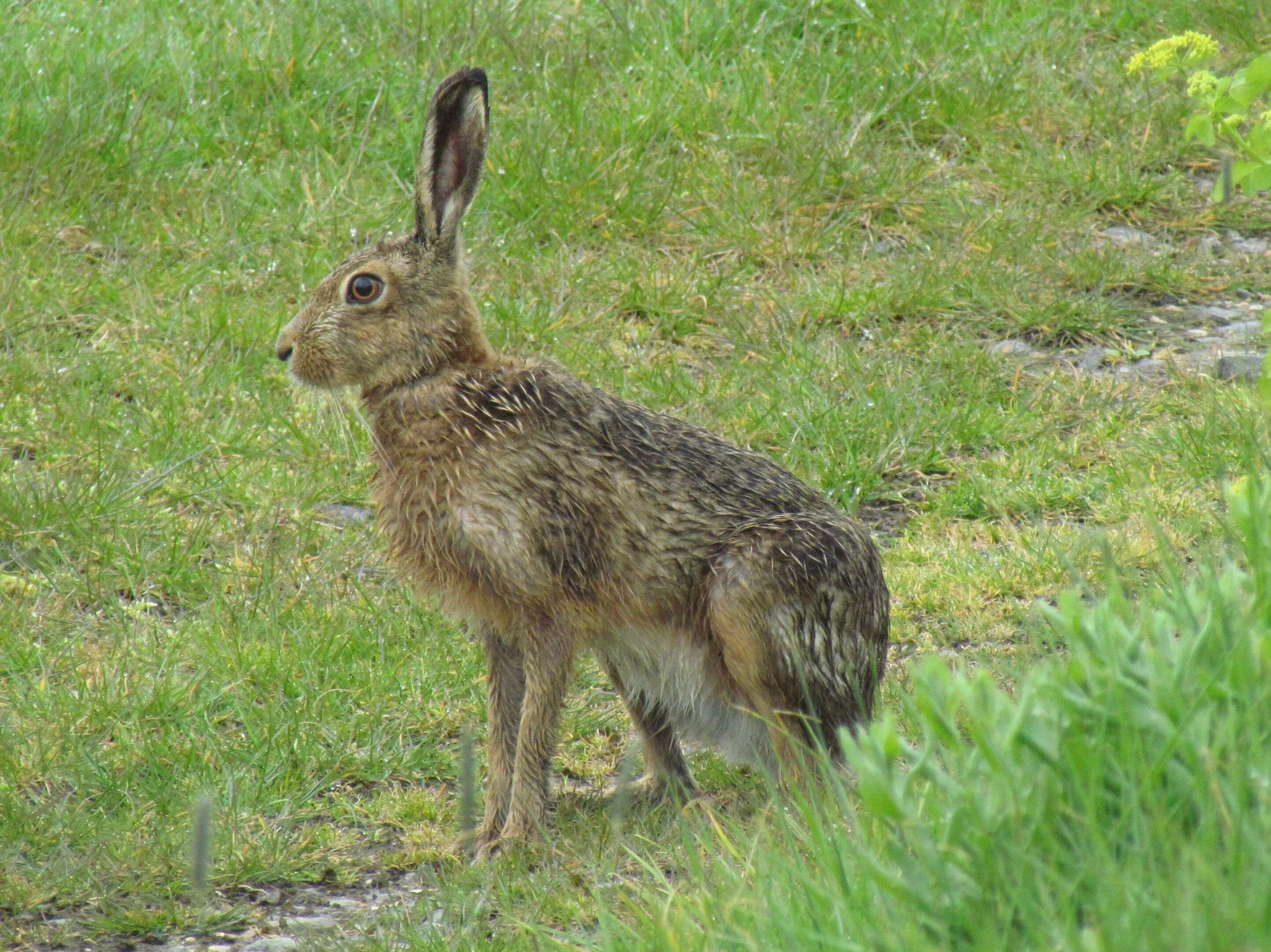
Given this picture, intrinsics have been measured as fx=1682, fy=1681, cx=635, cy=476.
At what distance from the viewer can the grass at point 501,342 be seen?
16.2ft

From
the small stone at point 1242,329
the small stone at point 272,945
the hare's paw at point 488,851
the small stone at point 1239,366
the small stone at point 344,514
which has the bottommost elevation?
the small stone at point 344,514

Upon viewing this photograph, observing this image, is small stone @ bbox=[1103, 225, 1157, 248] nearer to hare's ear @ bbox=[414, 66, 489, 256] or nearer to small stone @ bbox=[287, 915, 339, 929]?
hare's ear @ bbox=[414, 66, 489, 256]

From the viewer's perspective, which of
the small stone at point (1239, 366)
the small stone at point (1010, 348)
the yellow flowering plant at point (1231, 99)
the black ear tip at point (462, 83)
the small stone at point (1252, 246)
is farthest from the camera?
the small stone at point (1252, 246)

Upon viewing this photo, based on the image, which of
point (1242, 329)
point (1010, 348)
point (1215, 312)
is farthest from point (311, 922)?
point (1215, 312)

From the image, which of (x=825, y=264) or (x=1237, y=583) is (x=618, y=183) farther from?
(x=1237, y=583)

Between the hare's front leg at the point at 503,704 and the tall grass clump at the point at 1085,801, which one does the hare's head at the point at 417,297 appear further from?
the tall grass clump at the point at 1085,801

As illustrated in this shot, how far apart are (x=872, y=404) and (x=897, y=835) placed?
448 centimetres

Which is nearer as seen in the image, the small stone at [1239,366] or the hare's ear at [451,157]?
the hare's ear at [451,157]

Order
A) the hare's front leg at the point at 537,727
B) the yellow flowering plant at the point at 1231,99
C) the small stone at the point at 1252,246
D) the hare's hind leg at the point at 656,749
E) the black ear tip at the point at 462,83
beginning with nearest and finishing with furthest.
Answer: the yellow flowering plant at the point at 1231,99, the hare's front leg at the point at 537,727, the black ear tip at the point at 462,83, the hare's hind leg at the point at 656,749, the small stone at the point at 1252,246

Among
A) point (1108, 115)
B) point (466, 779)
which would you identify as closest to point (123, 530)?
point (466, 779)

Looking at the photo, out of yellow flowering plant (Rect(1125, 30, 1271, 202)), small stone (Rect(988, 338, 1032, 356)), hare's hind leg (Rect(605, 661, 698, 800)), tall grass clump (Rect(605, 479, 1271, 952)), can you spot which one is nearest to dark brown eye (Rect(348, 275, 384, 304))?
hare's hind leg (Rect(605, 661, 698, 800))

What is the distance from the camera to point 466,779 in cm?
377

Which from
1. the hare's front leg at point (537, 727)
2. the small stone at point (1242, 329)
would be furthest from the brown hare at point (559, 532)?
the small stone at point (1242, 329)

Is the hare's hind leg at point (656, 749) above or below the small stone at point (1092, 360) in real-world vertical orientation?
below
